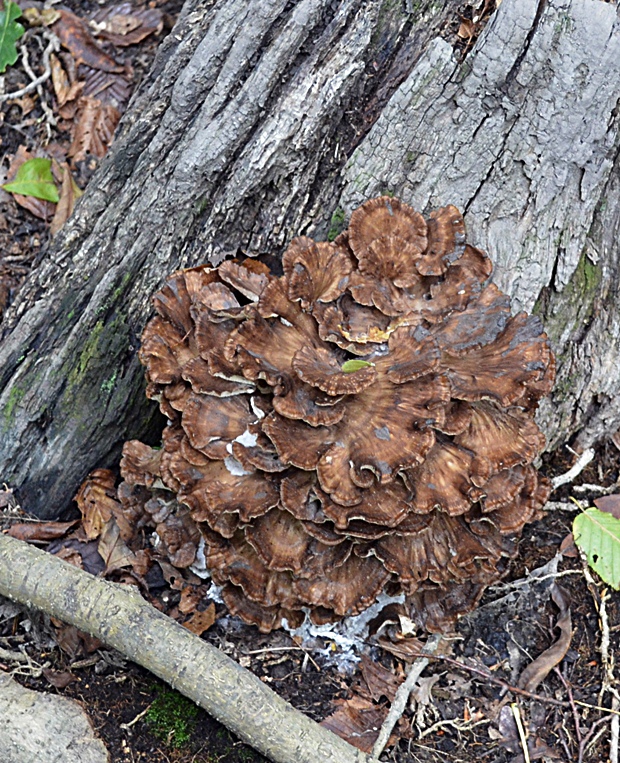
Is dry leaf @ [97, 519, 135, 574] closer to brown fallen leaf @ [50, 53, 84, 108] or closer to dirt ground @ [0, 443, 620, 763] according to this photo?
dirt ground @ [0, 443, 620, 763]

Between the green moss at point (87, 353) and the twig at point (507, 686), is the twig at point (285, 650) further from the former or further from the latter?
the green moss at point (87, 353)

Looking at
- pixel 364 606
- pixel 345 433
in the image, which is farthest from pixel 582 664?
pixel 345 433

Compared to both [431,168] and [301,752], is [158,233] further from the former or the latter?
[301,752]

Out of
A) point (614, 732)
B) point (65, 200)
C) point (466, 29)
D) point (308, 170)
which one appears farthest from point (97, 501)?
point (466, 29)

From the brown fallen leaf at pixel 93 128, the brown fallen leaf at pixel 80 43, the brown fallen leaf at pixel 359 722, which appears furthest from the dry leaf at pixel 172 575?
the brown fallen leaf at pixel 80 43

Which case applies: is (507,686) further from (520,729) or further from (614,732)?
(614,732)
